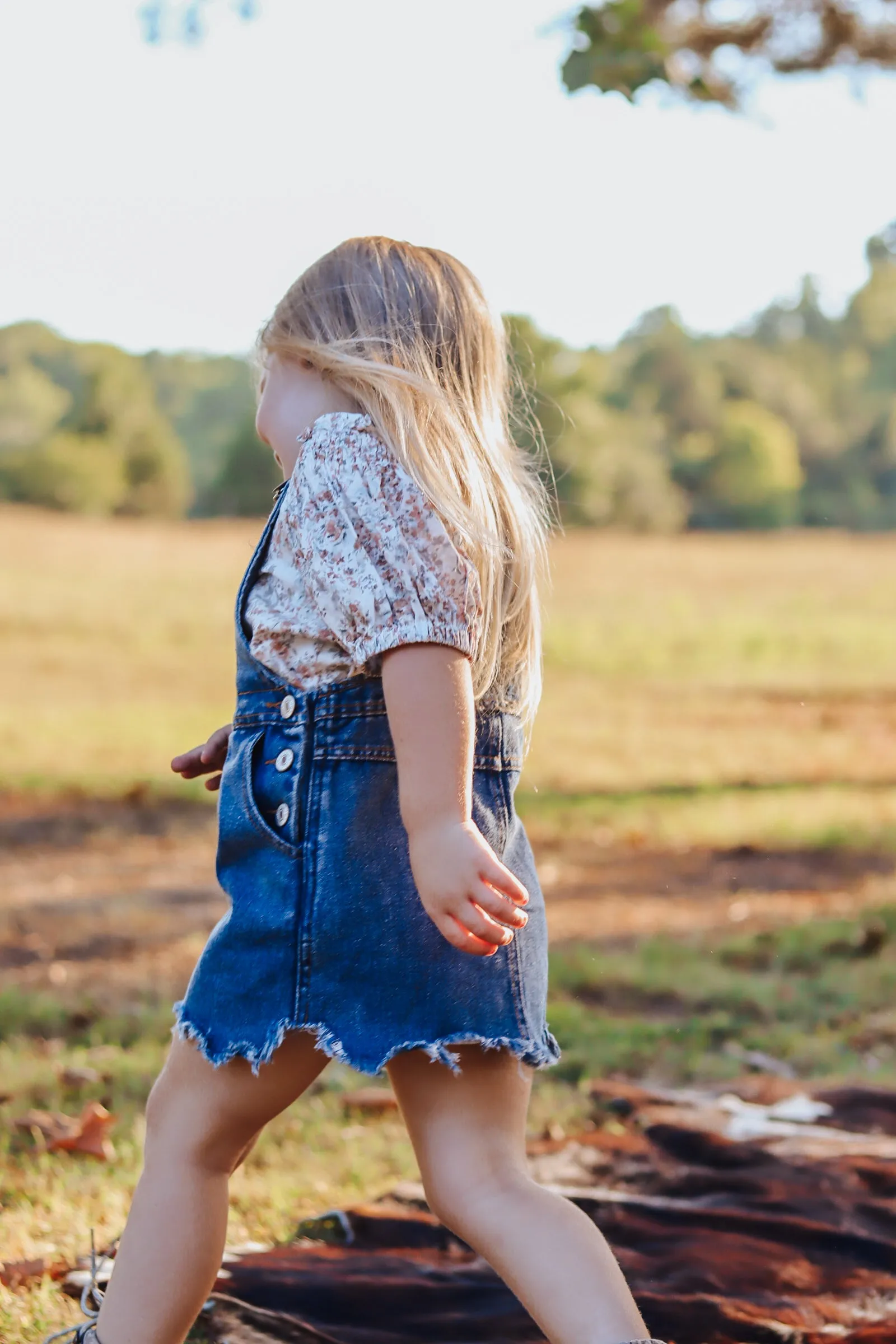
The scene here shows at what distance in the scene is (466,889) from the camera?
1.41 metres

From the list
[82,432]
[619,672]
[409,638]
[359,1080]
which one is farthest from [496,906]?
[82,432]

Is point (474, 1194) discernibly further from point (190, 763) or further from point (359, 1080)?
point (359, 1080)

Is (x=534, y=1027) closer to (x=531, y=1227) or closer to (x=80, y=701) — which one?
(x=531, y=1227)

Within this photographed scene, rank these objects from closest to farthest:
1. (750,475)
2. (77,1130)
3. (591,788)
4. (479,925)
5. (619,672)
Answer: (479,925)
(77,1130)
(591,788)
(619,672)
(750,475)

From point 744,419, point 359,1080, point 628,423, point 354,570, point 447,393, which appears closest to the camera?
point 354,570

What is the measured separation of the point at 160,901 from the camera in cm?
507

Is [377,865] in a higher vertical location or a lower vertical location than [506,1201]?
higher

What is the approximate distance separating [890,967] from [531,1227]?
9.62ft

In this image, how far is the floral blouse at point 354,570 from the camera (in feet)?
4.87

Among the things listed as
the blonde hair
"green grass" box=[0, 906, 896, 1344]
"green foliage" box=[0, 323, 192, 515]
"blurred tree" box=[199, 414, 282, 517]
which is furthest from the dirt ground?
"blurred tree" box=[199, 414, 282, 517]

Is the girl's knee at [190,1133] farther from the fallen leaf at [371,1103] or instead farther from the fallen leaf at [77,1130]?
the fallen leaf at [371,1103]

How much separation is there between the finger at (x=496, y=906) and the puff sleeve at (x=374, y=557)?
255mm

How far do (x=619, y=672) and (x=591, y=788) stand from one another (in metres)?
5.19

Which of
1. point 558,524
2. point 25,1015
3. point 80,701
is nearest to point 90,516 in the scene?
point 80,701
